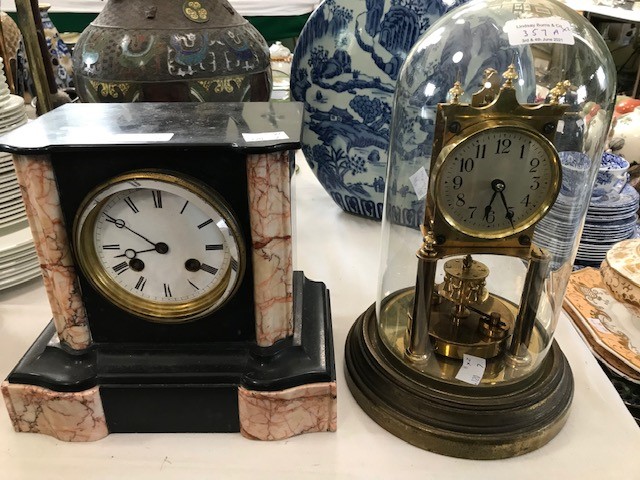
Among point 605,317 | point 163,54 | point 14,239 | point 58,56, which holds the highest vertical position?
point 163,54

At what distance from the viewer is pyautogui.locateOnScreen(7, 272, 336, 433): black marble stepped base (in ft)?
2.36

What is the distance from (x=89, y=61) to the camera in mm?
1011

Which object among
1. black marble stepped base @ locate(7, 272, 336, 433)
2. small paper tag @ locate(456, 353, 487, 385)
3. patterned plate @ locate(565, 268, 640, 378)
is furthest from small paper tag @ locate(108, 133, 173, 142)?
patterned plate @ locate(565, 268, 640, 378)


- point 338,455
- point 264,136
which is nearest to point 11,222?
point 264,136

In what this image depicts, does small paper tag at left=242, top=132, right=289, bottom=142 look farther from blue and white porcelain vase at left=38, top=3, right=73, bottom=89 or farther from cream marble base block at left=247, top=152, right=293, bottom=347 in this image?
blue and white porcelain vase at left=38, top=3, right=73, bottom=89

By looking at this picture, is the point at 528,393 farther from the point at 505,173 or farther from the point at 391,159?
the point at 391,159

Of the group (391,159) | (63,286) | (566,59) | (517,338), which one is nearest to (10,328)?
(63,286)

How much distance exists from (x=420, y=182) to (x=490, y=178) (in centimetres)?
27

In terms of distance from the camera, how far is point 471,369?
Result: 759mm

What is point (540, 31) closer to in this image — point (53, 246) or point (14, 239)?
point (53, 246)

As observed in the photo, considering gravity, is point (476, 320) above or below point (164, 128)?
below

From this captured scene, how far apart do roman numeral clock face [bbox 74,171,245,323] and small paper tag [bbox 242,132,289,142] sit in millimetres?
78

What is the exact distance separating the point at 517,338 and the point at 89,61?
88cm

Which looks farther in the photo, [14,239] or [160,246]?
[14,239]
